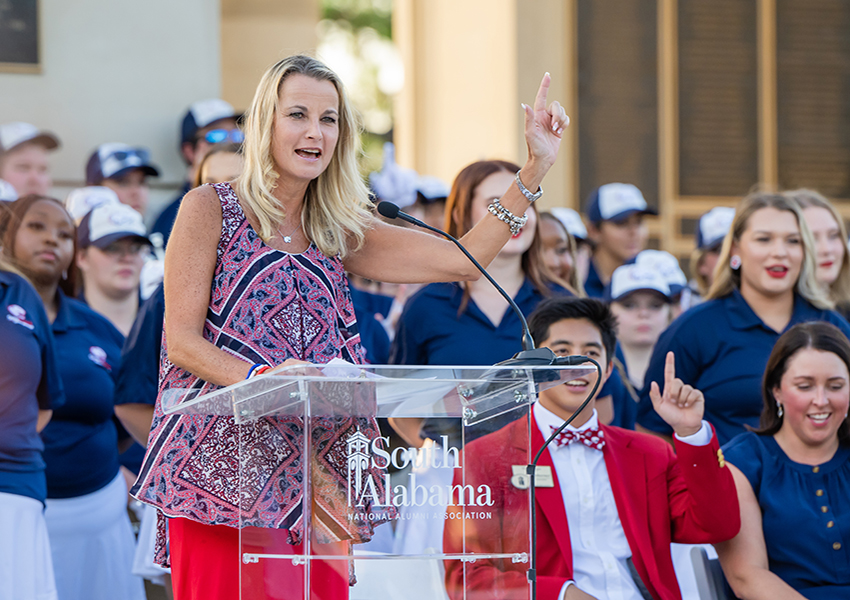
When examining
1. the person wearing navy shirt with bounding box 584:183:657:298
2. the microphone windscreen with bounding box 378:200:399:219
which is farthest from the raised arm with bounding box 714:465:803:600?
the person wearing navy shirt with bounding box 584:183:657:298

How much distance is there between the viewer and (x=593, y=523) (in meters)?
3.62

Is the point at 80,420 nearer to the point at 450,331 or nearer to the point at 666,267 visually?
the point at 450,331

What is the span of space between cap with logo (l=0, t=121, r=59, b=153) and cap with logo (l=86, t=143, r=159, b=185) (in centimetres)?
26

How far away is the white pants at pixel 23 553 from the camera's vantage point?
375 cm

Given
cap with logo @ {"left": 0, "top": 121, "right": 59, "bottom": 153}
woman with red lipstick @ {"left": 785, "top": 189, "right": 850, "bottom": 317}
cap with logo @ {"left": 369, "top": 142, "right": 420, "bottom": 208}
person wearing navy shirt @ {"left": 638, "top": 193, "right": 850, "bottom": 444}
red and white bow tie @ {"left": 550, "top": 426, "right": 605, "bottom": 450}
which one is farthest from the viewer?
cap with logo @ {"left": 369, "top": 142, "right": 420, "bottom": 208}

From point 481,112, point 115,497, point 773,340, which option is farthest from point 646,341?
point 481,112

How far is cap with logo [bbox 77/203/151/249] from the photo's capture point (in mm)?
5500

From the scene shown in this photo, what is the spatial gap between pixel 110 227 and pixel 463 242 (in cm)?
307

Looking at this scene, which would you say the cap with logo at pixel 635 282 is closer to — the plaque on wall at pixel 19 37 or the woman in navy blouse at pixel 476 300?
the woman in navy blouse at pixel 476 300

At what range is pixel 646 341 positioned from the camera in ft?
19.9

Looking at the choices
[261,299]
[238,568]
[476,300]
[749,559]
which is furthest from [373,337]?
[238,568]

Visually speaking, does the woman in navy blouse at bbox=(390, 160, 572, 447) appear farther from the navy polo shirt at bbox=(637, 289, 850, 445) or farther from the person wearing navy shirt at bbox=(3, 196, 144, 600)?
the person wearing navy shirt at bbox=(3, 196, 144, 600)

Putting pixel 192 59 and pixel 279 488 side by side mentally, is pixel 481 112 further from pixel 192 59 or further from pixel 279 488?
pixel 279 488

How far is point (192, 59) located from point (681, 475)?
507 cm
